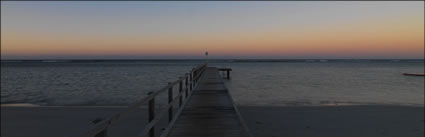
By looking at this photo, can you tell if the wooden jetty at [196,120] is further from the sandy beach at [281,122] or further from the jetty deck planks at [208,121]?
the sandy beach at [281,122]

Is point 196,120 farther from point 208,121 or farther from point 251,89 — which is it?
point 251,89

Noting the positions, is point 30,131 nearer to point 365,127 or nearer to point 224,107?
point 224,107

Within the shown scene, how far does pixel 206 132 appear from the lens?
533 centimetres

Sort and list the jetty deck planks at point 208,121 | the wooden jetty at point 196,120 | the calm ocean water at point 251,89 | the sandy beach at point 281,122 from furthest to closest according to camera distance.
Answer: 1. the calm ocean water at point 251,89
2. the sandy beach at point 281,122
3. the jetty deck planks at point 208,121
4. the wooden jetty at point 196,120

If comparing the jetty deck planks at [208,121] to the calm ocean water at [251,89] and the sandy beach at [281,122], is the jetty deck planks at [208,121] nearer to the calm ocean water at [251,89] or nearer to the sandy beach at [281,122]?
the sandy beach at [281,122]

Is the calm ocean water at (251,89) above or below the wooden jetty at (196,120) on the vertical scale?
below

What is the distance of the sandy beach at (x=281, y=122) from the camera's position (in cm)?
775

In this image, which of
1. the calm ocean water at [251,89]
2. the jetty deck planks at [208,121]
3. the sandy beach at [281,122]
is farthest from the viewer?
the calm ocean water at [251,89]

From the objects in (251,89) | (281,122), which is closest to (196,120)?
(281,122)

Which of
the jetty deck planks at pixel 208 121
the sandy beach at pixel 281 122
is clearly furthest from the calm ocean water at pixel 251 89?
the jetty deck planks at pixel 208 121

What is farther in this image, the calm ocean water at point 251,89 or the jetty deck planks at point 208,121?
the calm ocean water at point 251,89

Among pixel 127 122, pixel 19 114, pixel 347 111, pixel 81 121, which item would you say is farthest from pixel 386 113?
pixel 19 114

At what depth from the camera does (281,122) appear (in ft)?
29.6

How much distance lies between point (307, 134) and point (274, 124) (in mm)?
1356
